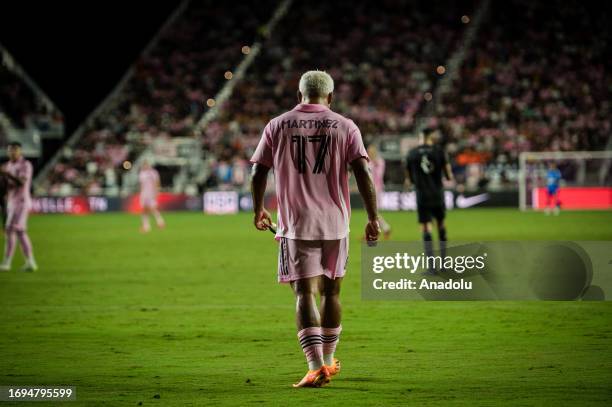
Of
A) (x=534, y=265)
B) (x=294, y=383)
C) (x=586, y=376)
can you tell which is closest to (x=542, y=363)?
(x=586, y=376)

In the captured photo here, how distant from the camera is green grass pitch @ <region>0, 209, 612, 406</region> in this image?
7637 millimetres

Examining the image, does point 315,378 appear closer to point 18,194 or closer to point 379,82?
point 18,194

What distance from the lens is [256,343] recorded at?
10250mm

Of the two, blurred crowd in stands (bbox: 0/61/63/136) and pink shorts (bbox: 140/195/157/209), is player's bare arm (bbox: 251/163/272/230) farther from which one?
blurred crowd in stands (bbox: 0/61/63/136)

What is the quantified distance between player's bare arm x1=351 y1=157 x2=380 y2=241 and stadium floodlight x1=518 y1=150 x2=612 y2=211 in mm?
36109

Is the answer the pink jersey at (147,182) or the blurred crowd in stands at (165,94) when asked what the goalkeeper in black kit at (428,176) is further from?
the blurred crowd in stands at (165,94)

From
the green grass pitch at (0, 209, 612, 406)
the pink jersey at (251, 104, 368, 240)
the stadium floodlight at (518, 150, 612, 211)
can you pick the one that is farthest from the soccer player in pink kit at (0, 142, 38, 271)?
the stadium floodlight at (518, 150, 612, 211)

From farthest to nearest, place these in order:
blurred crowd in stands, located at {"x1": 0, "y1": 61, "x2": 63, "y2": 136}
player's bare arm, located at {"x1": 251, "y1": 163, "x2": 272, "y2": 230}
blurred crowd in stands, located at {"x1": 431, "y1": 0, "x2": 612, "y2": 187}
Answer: blurred crowd in stands, located at {"x1": 0, "y1": 61, "x2": 63, "y2": 136} → blurred crowd in stands, located at {"x1": 431, "y1": 0, "x2": 612, "y2": 187} → player's bare arm, located at {"x1": 251, "y1": 163, "x2": 272, "y2": 230}

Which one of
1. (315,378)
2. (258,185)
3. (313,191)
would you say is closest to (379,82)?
(258,185)

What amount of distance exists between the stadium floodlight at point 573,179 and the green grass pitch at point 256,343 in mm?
25263

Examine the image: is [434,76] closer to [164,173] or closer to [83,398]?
[164,173]

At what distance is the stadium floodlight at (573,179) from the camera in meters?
42.7

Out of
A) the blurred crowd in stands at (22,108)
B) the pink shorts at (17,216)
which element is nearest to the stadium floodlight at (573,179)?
the blurred crowd in stands at (22,108)

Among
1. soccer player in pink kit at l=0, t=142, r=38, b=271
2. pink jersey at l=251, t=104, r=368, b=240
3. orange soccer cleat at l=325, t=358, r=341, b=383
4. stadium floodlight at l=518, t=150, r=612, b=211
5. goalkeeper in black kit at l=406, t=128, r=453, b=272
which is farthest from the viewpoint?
stadium floodlight at l=518, t=150, r=612, b=211
